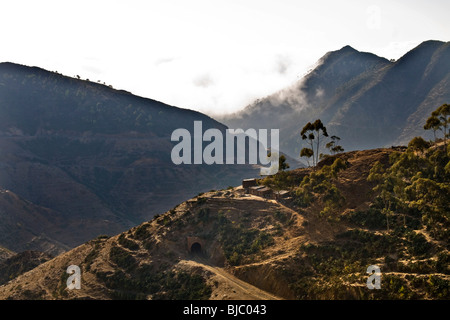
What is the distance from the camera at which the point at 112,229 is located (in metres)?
152

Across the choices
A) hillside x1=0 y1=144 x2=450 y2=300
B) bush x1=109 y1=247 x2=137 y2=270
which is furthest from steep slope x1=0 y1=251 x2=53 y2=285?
bush x1=109 y1=247 x2=137 y2=270

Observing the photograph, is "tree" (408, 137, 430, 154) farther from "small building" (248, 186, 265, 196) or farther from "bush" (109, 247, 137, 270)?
"bush" (109, 247, 137, 270)

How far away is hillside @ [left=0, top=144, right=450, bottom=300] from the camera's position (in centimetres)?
4512

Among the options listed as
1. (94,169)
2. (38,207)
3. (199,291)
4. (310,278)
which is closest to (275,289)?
(310,278)

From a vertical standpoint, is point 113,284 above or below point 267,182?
below

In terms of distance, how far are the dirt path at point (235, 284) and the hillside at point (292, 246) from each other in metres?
0.17

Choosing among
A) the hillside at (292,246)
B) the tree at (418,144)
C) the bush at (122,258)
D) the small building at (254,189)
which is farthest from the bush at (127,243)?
the tree at (418,144)

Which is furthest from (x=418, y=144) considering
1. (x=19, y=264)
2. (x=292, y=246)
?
(x=19, y=264)

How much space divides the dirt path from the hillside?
0.17m

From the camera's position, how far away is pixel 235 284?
49250 millimetres

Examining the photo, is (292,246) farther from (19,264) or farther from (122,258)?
(19,264)

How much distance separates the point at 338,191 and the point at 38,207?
128426mm

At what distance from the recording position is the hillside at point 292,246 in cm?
4512
